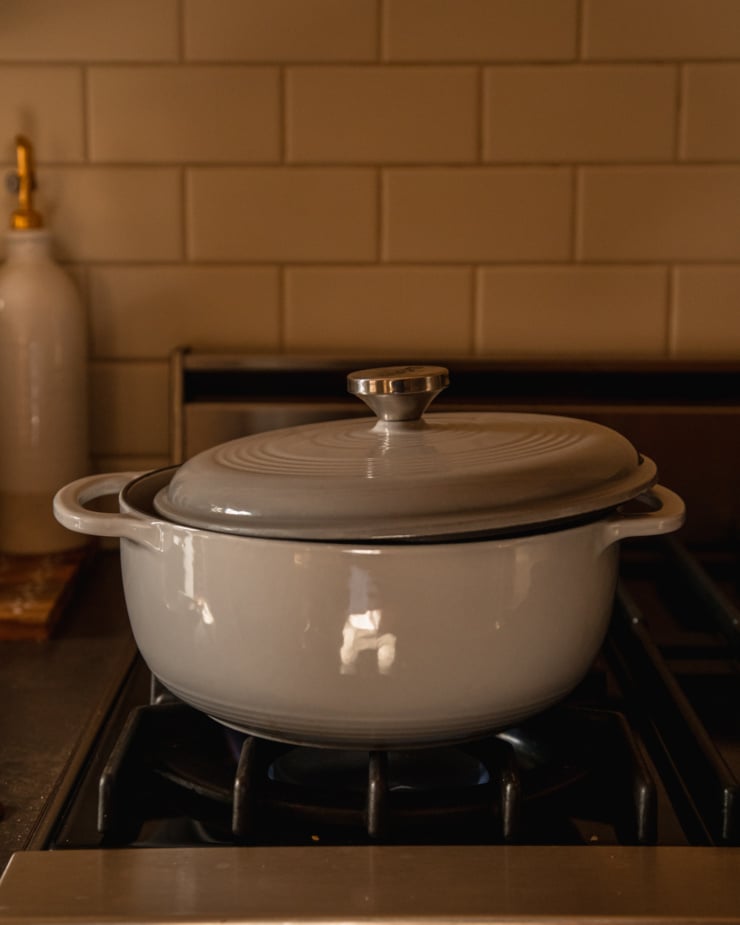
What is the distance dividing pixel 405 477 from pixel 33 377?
551mm

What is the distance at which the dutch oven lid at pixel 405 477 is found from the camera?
51 cm

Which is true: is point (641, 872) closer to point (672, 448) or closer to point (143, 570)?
point (143, 570)

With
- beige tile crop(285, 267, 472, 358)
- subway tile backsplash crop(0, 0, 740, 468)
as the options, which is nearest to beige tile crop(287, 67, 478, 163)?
subway tile backsplash crop(0, 0, 740, 468)

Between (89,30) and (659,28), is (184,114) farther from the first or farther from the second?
(659,28)

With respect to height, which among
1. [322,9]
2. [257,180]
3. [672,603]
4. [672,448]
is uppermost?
[322,9]

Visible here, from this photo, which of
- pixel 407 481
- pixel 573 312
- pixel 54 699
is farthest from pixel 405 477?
pixel 573 312

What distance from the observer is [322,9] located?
3.32ft

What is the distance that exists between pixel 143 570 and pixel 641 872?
27cm

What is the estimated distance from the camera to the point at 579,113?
1.03m

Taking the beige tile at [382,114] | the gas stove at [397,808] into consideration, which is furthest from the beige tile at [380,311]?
the gas stove at [397,808]

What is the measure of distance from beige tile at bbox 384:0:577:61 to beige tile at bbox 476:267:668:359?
0.19 m

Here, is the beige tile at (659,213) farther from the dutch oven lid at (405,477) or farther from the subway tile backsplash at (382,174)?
the dutch oven lid at (405,477)

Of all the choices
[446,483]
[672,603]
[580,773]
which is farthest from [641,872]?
[672,603]

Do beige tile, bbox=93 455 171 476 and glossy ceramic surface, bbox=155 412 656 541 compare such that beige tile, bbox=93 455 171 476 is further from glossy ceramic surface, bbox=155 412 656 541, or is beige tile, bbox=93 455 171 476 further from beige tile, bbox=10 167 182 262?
glossy ceramic surface, bbox=155 412 656 541
